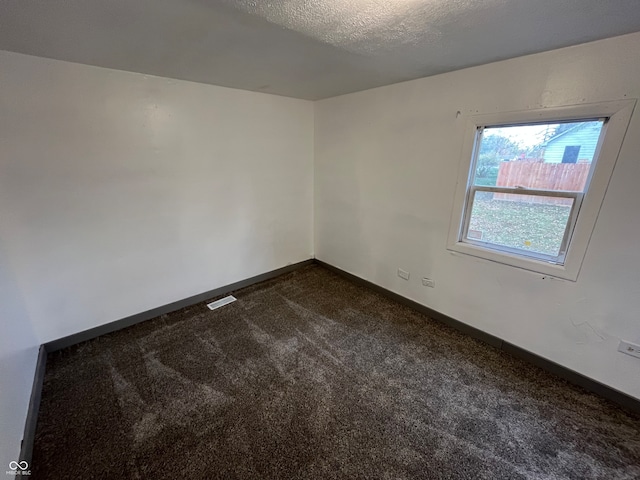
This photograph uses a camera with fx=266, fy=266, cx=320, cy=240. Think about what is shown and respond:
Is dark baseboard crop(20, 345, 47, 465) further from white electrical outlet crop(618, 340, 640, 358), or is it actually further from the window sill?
white electrical outlet crop(618, 340, 640, 358)

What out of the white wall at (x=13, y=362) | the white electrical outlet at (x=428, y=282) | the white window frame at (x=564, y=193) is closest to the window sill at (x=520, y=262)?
the white window frame at (x=564, y=193)

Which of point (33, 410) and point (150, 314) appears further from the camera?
point (150, 314)

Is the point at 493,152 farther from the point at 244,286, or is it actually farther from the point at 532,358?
the point at 244,286

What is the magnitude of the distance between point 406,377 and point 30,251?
299 cm

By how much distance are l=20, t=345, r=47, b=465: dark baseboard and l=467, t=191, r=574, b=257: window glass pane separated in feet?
10.8

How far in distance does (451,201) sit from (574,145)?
2.79ft

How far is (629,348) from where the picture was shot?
1.70 meters

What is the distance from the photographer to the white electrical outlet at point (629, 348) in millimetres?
1682

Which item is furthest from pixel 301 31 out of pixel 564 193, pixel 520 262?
pixel 520 262

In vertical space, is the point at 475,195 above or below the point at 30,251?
above

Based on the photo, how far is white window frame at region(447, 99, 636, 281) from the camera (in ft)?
5.25

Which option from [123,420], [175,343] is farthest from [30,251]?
[123,420]

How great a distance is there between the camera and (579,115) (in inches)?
66.2

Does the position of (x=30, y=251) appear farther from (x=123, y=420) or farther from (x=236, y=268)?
(x=236, y=268)
